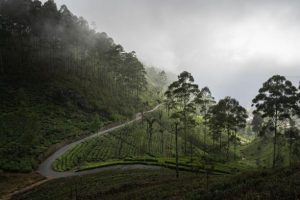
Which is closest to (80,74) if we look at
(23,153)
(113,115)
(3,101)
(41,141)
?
(113,115)

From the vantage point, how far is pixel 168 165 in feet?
166

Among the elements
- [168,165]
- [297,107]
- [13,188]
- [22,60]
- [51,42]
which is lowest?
[13,188]

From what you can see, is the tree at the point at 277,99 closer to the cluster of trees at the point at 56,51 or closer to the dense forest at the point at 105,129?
the dense forest at the point at 105,129

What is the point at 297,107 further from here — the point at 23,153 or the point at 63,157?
the point at 23,153

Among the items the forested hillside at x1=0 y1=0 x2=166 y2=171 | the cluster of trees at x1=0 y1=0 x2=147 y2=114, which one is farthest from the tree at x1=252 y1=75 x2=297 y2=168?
the cluster of trees at x1=0 y1=0 x2=147 y2=114

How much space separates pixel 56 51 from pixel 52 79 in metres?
20.6

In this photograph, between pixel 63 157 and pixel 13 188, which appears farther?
pixel 63 157

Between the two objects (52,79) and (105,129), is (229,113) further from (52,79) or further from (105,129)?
(52,79)

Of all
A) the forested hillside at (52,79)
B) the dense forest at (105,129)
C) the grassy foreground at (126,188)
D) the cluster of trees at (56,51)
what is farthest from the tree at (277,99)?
the cluster of trees at (56,51)

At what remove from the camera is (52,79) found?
318 ft

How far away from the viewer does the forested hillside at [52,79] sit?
2670 inches

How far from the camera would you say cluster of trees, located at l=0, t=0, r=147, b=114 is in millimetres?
98688

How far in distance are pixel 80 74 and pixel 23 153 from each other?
55.8 m

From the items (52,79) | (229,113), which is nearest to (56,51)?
(52,79)
